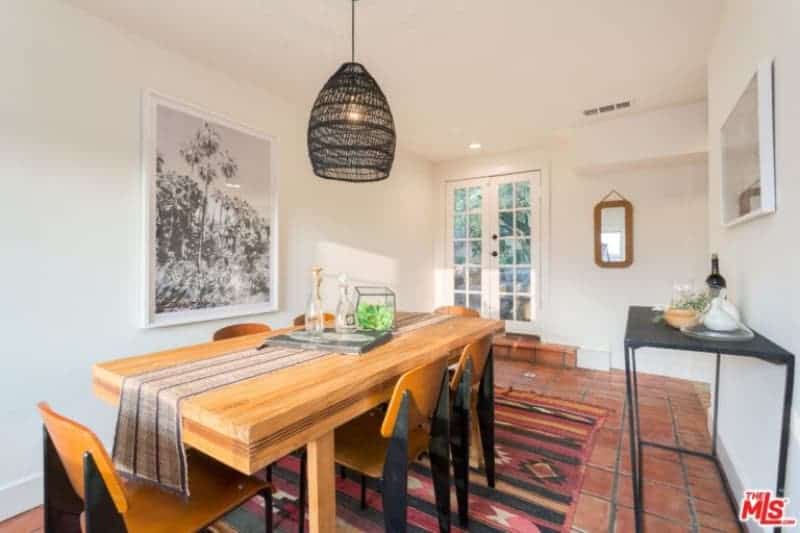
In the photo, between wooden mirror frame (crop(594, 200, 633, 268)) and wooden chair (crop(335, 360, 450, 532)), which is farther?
wooden mirror frame (crop(594, 200, 633, 268))

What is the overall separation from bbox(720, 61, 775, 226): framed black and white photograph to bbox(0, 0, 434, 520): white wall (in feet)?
9.42

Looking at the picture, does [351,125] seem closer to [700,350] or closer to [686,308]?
[700,350]

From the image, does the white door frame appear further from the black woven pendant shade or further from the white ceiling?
the black woven pendant shade

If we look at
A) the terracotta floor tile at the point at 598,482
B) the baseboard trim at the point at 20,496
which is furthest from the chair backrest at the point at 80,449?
the terracotta floor tile at the point at 598,482

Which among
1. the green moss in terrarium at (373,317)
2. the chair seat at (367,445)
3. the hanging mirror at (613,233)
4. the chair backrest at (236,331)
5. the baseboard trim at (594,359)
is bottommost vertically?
the baseboard trim at (594,359)

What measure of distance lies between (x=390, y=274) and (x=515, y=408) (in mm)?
2045

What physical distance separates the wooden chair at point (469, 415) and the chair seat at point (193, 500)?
781mm

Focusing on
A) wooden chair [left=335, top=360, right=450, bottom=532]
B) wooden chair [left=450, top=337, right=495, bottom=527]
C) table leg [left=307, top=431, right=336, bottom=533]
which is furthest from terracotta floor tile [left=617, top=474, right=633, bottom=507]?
table leg [left=307, top=431, right=336, bottom=533]

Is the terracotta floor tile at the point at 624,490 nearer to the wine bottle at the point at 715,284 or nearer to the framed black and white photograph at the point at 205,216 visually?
the wine bottle at the point at 715,284

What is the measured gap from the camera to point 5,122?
1.73 m

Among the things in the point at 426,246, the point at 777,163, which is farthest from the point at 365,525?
the point at 426,246

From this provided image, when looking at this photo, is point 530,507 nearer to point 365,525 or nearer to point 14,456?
point 365,525

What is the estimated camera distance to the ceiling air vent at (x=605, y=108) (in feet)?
10.6

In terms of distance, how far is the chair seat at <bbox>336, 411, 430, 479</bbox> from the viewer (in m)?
1.38
